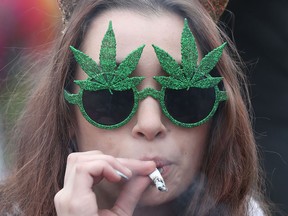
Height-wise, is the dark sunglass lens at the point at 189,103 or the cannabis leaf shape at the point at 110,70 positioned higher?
the cannabis leaf shape at the point at 110,70

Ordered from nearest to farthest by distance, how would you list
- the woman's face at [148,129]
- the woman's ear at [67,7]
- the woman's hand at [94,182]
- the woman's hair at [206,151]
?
the woman's hand at [94,182] → the woman's face at [148,129] → the woman's hair at [206,151] → the woman's ear at [67,7]

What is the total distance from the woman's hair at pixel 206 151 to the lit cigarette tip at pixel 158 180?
24 cm

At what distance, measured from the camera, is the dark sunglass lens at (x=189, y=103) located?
1.46 metres

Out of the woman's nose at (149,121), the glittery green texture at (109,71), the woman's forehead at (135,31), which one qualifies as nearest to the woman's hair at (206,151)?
the woman's forehead at (135,31)

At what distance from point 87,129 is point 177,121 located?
25cm

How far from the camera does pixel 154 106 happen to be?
4.73 ft

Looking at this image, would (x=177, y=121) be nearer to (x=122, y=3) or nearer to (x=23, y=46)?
(x=122, y=3)

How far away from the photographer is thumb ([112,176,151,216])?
1.41 metres

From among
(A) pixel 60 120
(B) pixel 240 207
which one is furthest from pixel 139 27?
(B) pixel 240 207

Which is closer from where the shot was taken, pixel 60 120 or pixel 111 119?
pixel 111 119

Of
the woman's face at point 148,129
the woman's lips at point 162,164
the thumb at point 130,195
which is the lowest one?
the thumb at point 130,195

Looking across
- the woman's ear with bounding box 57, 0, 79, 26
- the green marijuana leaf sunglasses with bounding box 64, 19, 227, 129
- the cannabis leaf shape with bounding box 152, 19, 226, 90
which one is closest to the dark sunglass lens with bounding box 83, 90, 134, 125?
the green marijuana leaf sunglasses with bounding box 64, 19, 227, 129

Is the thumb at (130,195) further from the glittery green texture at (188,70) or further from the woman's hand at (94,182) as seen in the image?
the glittery green texture at (188,70)

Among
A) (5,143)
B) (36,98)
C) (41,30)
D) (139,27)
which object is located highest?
(41,30)
